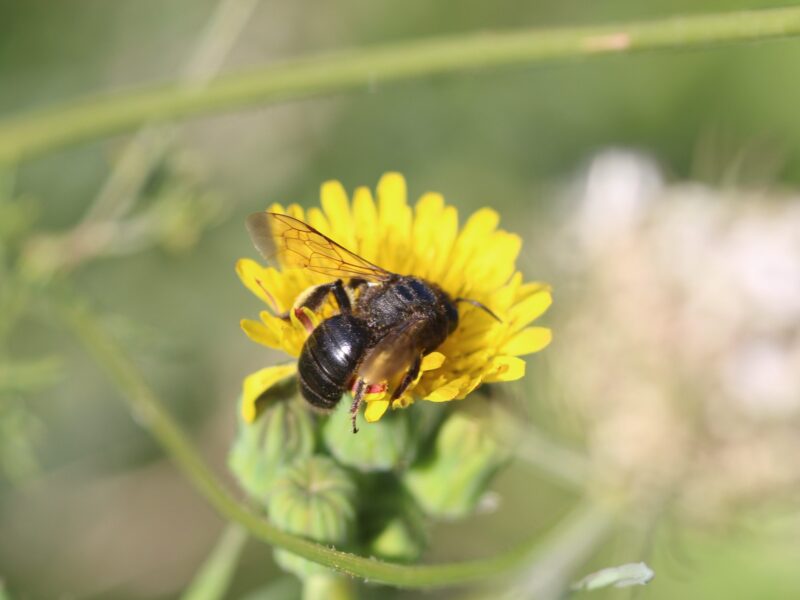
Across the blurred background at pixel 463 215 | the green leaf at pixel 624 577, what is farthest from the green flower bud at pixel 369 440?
the blurred background at pixel 463 215

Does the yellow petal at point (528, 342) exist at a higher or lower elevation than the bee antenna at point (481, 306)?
lower

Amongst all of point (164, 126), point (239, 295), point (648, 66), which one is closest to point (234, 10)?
point (164, 126)

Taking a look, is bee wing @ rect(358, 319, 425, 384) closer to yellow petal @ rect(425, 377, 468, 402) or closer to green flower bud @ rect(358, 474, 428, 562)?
yellow petal @ rect(425, 377, 468, 402)

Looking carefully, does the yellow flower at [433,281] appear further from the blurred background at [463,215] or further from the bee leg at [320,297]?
the blurred background at [463,215]

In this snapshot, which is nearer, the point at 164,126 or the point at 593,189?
the point at 164,126

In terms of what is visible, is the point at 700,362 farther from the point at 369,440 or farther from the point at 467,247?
the point at 369,440

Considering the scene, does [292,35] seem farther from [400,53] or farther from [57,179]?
[400,53]
